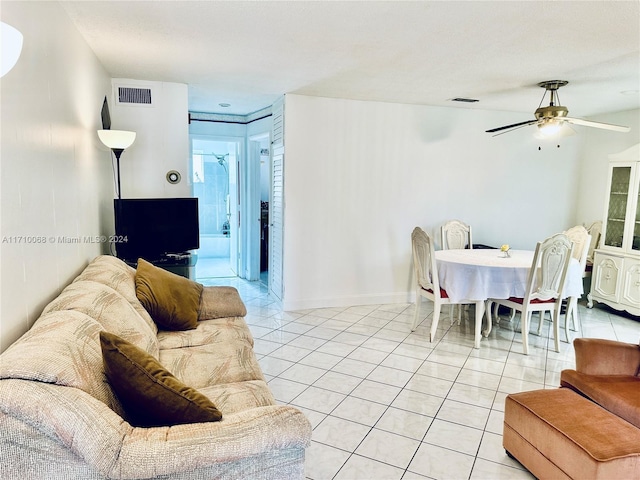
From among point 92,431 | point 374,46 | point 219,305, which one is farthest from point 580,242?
point 92,431

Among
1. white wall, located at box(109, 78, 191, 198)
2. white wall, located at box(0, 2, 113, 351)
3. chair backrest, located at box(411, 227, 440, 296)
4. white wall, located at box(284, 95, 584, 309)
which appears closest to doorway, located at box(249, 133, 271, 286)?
white wall, located at box(284, 95, 584, 309)

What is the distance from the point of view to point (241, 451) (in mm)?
1304

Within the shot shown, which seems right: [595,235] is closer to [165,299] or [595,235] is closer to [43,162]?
[165,299]

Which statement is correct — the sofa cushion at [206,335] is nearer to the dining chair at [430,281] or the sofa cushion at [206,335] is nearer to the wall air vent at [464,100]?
the dining chair at [430,281]

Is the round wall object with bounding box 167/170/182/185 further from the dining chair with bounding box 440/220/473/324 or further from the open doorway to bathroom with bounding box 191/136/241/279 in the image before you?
the open doorway to bathroom with bounding box 191/136/241/279

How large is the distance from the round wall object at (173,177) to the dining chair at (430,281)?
234 centimetres

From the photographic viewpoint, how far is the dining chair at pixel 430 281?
12.5 ft

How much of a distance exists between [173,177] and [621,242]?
4.88 metres

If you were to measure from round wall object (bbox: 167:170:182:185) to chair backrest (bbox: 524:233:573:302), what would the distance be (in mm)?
3315

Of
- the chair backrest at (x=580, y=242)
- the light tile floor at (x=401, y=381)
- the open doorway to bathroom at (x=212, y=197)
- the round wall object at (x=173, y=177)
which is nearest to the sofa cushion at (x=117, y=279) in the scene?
the light tile floor at (x=401, y=381)

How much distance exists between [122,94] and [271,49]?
1794mm

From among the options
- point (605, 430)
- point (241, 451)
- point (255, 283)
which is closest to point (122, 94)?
point (255, 283)

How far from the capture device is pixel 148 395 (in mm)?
1433

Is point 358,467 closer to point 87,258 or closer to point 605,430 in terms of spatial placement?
point 605,430
